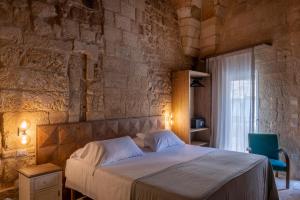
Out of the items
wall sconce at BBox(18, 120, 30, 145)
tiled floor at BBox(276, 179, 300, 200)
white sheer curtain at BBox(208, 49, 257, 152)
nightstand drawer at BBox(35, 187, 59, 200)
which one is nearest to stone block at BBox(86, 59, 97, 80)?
wall sconce at BBox(18, 120, 30, 145)

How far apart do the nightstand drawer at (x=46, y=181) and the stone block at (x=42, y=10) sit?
1948mm

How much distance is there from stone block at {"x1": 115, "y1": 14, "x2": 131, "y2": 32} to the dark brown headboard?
5.12 ft

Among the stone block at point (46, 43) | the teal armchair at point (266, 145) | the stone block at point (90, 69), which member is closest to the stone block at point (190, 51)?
the teal armchair at point (266, 145)

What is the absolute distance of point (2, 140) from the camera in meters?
2.46

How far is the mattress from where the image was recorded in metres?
1.95

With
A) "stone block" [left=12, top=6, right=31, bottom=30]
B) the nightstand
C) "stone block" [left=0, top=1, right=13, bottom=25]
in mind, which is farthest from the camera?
"stone block" [left=12, top=6, right=31, bottom=30]

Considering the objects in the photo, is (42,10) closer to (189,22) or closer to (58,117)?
(58,117)


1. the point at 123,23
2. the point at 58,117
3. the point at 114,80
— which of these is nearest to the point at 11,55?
the point at 58,117

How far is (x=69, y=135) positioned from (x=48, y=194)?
0.77 metres

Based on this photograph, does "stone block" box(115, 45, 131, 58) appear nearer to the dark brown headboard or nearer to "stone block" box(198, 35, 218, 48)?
the dark brown headboard

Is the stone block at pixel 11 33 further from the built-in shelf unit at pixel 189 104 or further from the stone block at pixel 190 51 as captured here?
the stone block at pixel 190 51

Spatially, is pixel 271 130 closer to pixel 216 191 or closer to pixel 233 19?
pixel 233 19

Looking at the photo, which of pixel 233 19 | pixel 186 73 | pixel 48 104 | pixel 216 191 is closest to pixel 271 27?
pixel 233 19

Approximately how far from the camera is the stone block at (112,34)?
3418mm
